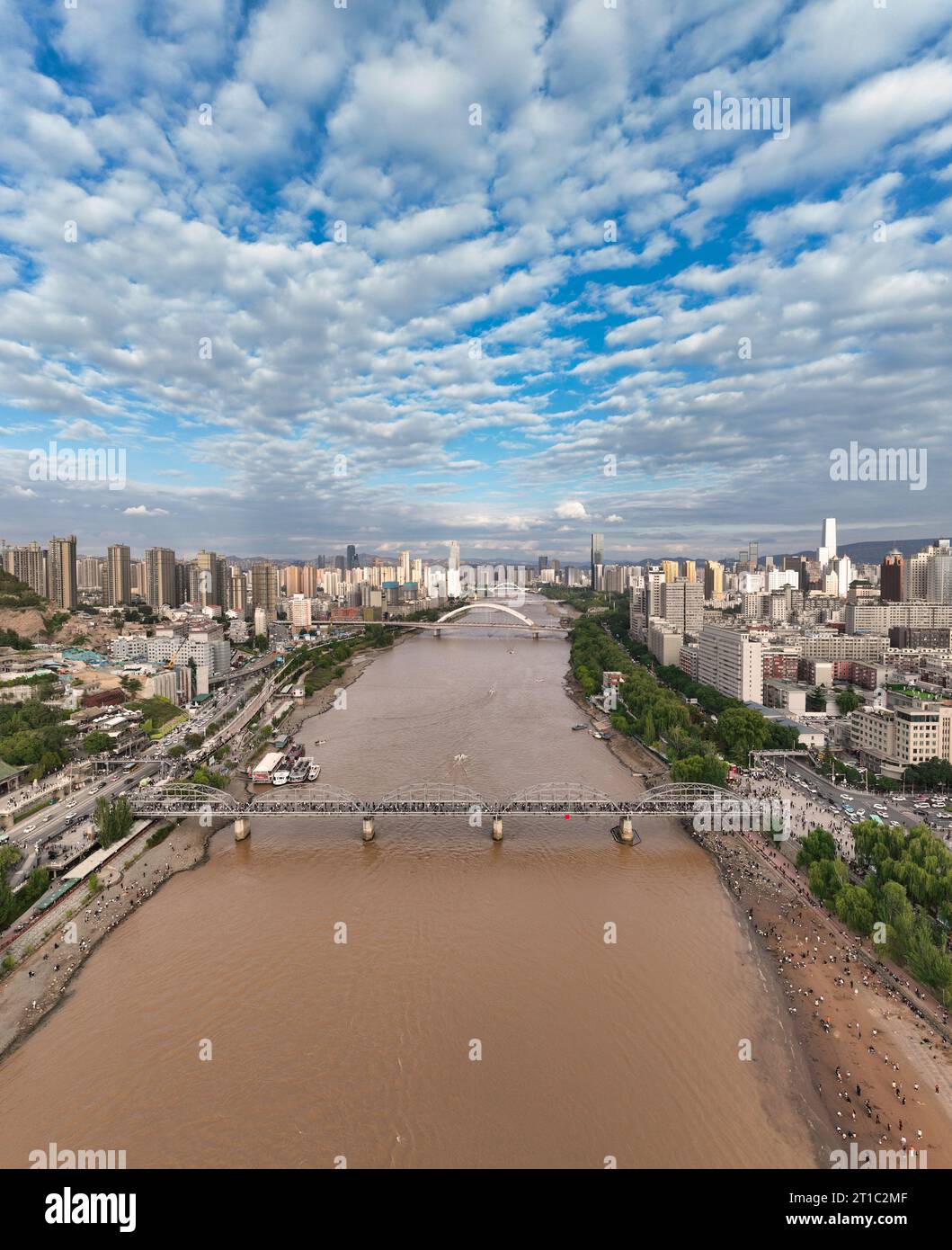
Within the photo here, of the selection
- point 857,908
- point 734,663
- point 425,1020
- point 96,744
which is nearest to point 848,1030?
point 857,908

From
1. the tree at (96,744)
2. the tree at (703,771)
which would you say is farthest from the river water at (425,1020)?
the tree at (96,744)

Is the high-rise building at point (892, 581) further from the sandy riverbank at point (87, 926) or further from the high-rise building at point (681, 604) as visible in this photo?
the sandy riverbank at point (87, 926)

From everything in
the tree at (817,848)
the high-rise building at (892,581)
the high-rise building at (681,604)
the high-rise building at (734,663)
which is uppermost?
the high-rise building at (892,581)

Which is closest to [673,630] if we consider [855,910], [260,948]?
[855,910]

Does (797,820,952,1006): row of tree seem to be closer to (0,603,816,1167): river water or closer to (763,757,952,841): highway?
(0,603,816,1167): river water

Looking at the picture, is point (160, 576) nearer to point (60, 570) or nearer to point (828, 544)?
point (60, 570)
